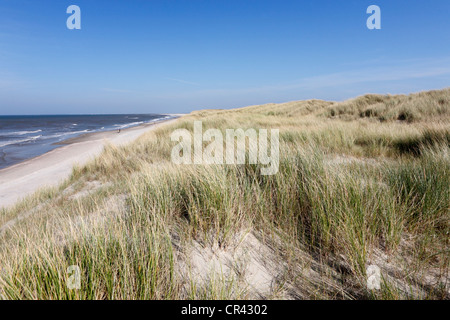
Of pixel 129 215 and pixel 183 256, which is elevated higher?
pixel 129 215

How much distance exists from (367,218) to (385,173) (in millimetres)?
1267

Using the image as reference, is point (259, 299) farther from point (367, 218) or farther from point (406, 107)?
point (406, 107)

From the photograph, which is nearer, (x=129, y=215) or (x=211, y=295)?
(x=211, y=295)

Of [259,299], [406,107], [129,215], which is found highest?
[406,107]

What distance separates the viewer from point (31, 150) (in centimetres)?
1395

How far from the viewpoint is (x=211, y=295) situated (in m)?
1.32

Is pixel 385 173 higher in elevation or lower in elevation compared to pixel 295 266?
higher

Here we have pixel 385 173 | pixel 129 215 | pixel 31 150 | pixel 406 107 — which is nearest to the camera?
pixel 129 215

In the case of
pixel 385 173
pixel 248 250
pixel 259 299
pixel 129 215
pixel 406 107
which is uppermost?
pixel 406 107
